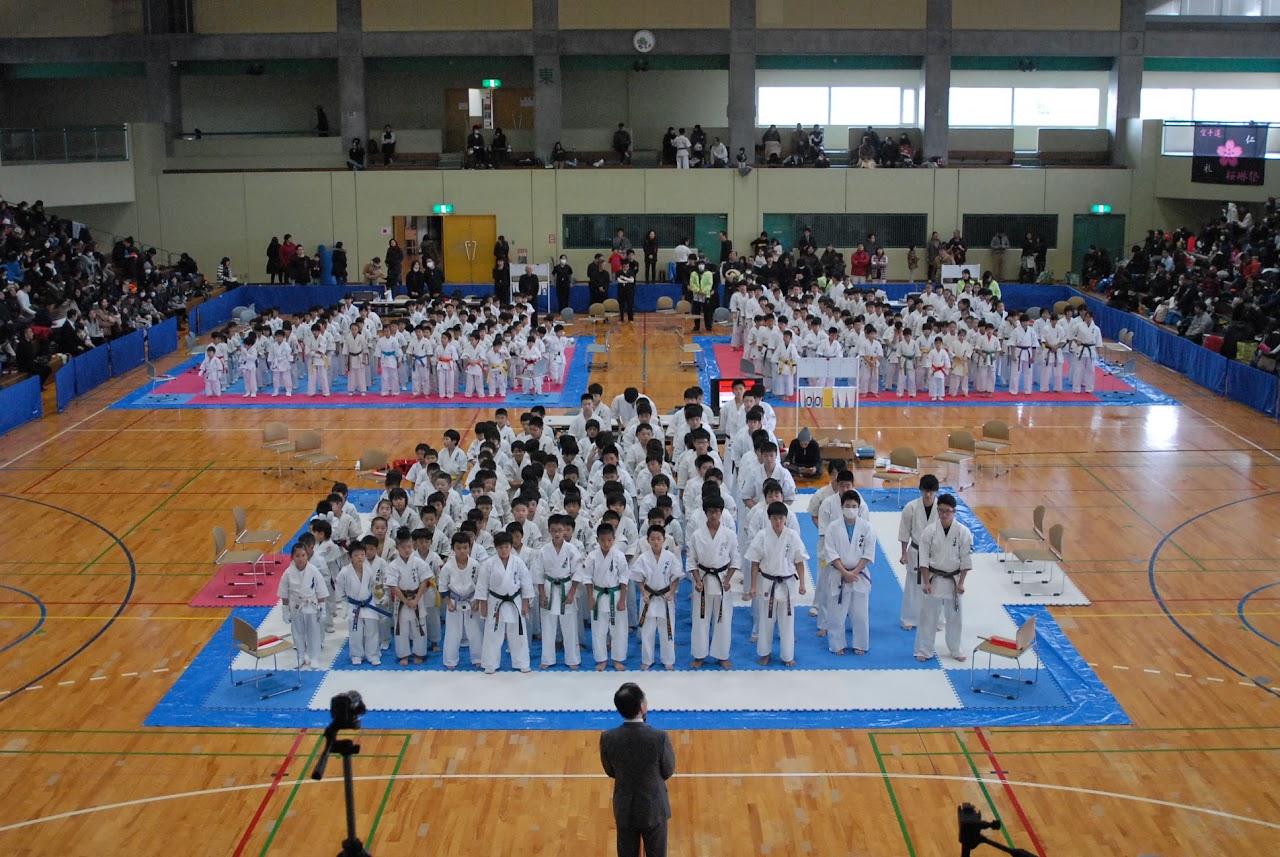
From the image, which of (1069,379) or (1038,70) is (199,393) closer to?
(1069,379)

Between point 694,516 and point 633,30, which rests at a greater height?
point 633,30

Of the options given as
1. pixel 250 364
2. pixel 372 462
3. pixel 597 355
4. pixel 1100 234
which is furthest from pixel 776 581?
pixel 1100 234

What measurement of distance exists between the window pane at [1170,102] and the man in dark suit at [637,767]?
39.6m

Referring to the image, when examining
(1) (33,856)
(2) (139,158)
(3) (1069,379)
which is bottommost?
(1) (33,856)

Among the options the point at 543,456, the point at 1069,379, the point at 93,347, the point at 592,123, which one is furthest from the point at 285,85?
the point at 543,456

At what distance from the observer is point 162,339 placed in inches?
1189

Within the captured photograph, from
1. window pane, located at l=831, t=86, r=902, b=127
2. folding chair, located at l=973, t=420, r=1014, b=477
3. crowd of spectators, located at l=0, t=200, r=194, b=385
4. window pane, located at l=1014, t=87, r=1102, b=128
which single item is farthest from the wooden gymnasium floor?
window pane, located at l=1014, t=87, r=1102, b=128

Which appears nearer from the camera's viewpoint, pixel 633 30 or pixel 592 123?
pixel 633 30

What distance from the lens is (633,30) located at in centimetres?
3925

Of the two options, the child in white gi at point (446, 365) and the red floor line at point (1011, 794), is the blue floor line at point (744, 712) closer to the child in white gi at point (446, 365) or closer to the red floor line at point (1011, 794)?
the red floor line at point (1011, 794)

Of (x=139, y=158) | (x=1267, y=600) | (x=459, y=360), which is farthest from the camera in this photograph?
(x=139, y=158)

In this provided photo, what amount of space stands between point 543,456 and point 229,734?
4.92 metres

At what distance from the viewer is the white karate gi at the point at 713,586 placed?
12977 millimetres

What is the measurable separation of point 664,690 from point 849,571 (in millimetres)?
2188
